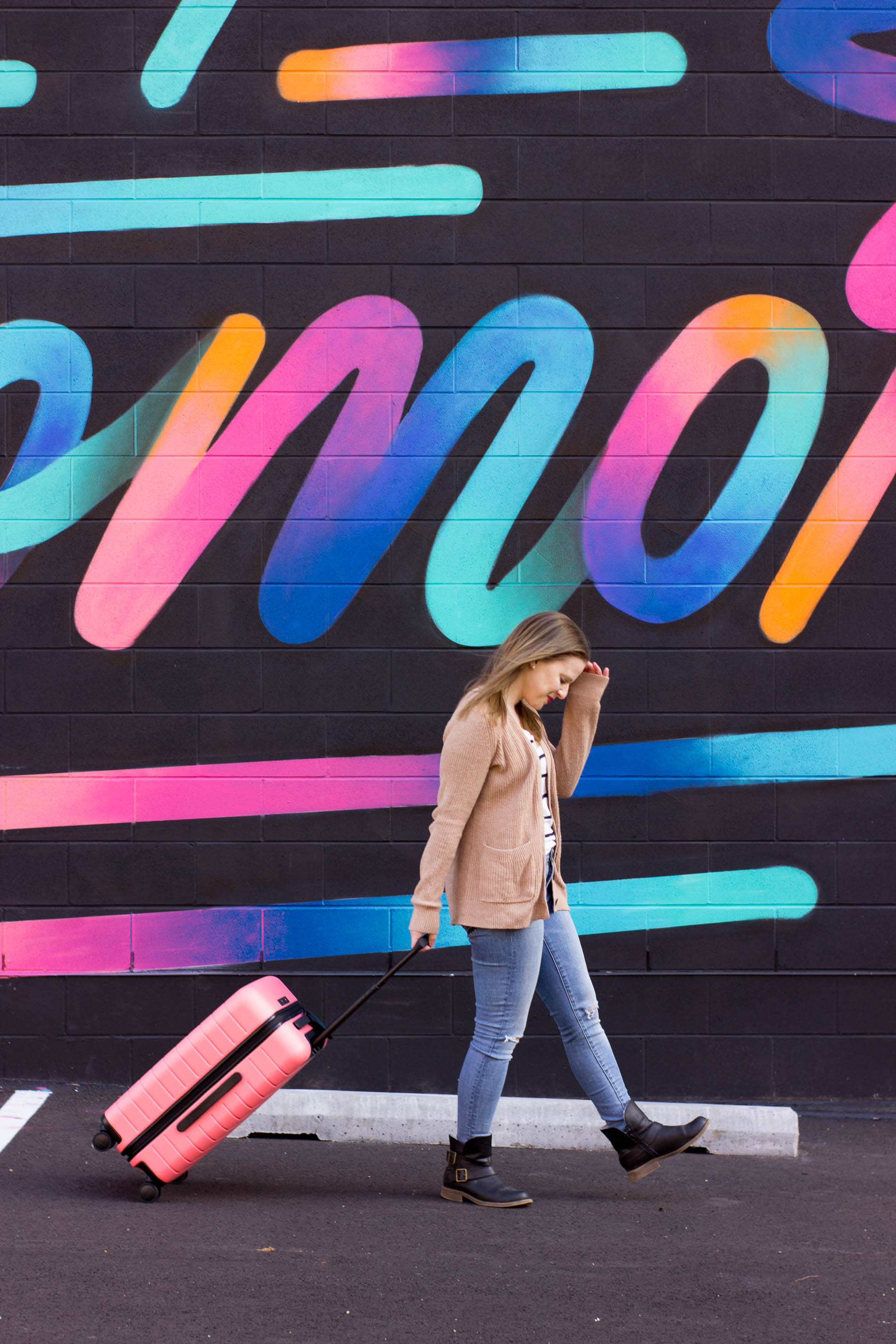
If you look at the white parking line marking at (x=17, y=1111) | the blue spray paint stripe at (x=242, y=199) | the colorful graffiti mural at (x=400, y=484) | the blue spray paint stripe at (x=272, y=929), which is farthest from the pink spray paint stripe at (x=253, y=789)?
the blue spray paint stripe at (x=242, y=199)

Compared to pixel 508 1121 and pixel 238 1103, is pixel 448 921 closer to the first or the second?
pixel 508 1121

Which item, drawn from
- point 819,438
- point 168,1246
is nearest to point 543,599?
point 819,438

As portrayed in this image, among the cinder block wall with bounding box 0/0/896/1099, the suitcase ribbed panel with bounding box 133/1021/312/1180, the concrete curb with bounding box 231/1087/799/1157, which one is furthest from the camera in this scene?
the cinder block wall with bounding box 0/0/896/1099

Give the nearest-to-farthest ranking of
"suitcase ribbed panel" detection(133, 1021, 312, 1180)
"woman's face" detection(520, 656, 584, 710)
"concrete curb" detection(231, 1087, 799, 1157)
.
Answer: "suitcase ribbed panel" detection(133, 1021, 312, 1180) → "woman's face" detection(520, 656, 584, 710) → "concrete curb" detection(231, 1087, 799, 1157)

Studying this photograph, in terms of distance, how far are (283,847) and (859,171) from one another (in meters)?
3.70

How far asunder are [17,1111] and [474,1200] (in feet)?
6.34

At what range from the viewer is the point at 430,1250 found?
3.48 meters

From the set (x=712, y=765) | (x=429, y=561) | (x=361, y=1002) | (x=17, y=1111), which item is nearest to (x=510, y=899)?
(x=361, y=1002)

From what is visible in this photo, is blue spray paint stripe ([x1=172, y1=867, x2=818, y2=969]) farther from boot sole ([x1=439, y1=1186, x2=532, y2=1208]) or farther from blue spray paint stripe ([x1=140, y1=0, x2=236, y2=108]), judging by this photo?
blue spray paint stripe ([x1=140, y1=0, x2=236, y2=108])

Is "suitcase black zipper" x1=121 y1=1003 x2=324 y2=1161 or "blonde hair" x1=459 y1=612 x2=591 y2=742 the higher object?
"blonde hair" x1=459 y1=612 x2=591 y2=742

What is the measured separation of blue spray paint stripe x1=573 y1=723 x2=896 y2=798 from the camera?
5.04 m

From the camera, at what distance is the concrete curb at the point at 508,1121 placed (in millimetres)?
4383

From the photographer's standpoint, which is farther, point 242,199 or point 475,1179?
point 242,199

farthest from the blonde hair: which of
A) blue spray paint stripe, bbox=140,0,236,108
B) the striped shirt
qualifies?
blue spray paint stripe, bbox=140,0,236,108
